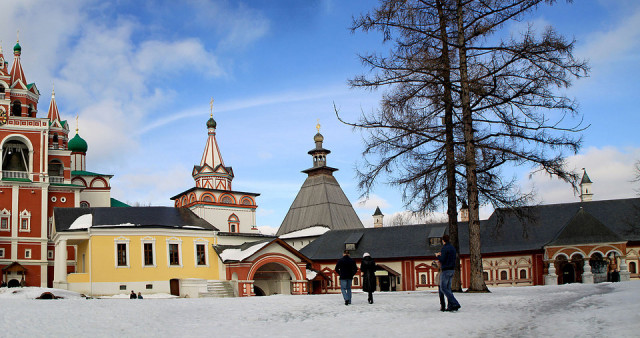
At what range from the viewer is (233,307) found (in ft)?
49.5

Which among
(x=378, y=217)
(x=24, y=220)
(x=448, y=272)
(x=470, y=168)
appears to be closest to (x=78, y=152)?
(x=24, y=220)

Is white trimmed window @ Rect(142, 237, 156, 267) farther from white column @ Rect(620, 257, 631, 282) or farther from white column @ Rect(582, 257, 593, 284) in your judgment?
white column @ Rect(620, 257, 631, 282)

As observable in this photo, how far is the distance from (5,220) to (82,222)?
12.0 meters

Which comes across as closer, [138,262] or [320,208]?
[138,262]

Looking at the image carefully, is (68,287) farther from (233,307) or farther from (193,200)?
(233,307)

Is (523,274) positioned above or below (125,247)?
Answer: below

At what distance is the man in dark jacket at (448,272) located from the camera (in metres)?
12.9

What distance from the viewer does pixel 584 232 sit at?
44.0 m

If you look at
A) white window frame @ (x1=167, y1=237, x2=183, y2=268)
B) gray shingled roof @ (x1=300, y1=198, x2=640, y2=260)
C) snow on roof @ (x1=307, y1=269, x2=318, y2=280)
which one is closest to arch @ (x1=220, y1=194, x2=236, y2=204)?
gray shingled roof @ (x1=300, y1=198, x2=640, y2=260)

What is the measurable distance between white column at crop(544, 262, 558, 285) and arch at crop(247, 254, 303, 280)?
17.4m

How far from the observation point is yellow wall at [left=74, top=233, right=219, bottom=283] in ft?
124

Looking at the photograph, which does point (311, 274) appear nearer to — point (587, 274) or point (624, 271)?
point (587, 274)

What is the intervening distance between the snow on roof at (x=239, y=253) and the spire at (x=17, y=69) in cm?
2641

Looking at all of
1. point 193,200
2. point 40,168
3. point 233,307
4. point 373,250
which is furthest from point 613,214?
point 40,168
